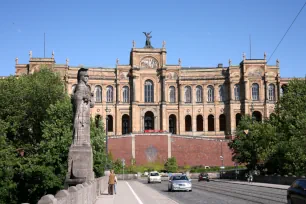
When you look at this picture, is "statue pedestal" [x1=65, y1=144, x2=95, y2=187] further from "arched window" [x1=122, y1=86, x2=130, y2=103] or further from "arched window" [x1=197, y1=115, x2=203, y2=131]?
"arched window" [x1=197, y1=115, x2=203, y2=131]

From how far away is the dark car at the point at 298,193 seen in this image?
1588 cm

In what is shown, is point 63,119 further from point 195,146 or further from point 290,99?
point 195,146

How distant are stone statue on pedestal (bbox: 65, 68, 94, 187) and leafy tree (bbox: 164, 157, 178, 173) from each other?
54.7 m

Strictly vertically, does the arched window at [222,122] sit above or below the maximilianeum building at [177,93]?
below

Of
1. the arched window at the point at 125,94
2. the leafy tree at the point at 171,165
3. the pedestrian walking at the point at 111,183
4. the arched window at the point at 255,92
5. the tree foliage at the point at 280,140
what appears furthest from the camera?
the arched window at the point at 125,94

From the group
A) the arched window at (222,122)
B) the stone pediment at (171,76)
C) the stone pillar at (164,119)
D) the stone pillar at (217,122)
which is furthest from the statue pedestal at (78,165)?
the arched window at (222,122)

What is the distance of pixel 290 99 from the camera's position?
57.2 meters

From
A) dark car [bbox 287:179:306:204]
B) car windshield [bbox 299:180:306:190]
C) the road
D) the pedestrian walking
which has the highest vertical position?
car windshield [bbox 299:180:306:190]

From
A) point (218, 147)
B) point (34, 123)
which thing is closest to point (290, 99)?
point (218, 147)

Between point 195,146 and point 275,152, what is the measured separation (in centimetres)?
3371

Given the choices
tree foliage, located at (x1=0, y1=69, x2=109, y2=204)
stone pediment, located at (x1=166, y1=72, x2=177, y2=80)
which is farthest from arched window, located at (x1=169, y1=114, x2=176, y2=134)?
tree foliage, located at (x1=0, y1=69, x2=109, y2=204)

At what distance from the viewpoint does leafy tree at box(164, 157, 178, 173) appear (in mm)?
73938

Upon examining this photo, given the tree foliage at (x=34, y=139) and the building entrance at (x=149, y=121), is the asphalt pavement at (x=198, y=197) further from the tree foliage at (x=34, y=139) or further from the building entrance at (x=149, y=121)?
the building entrance at (x=149, y=121)

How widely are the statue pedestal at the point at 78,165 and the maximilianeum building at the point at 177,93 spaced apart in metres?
65.9
